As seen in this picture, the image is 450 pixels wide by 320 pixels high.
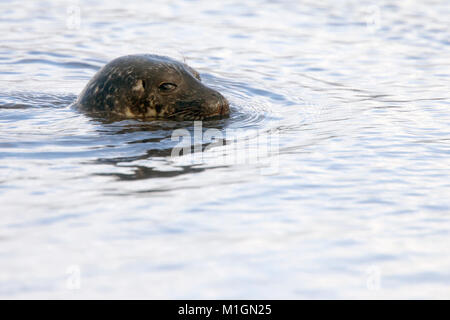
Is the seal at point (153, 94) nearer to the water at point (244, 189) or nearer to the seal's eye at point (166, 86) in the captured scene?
the seal's eye at point (166, 86)

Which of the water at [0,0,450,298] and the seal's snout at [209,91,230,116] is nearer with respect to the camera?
the water at [0,0,450,298]

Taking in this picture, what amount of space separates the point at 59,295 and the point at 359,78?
733cm

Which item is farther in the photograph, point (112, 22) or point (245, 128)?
point (112, 22)

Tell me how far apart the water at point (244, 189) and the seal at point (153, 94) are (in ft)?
0.85

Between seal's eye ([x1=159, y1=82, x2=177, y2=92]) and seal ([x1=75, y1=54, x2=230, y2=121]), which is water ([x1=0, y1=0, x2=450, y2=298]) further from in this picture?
seal's eye ([x1=159, y1=82, x2=177, y2=92])

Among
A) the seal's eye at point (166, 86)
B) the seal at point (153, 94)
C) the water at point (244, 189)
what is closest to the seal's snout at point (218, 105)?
the seal at point (153, 94)

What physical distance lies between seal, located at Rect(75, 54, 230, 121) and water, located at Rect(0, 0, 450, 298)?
0.85ft

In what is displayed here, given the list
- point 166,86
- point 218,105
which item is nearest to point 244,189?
point 218,105

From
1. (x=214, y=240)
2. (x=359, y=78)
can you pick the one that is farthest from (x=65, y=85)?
(x=214, y=240)

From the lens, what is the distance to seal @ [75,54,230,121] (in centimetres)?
816

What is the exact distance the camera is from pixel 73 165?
6250mm

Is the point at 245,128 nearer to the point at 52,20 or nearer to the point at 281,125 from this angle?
the point at 281,125

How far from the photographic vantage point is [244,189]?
5.73 metres

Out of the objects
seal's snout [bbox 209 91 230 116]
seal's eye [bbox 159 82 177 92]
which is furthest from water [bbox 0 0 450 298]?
seal's eye [bbox 159 82 177 92]
